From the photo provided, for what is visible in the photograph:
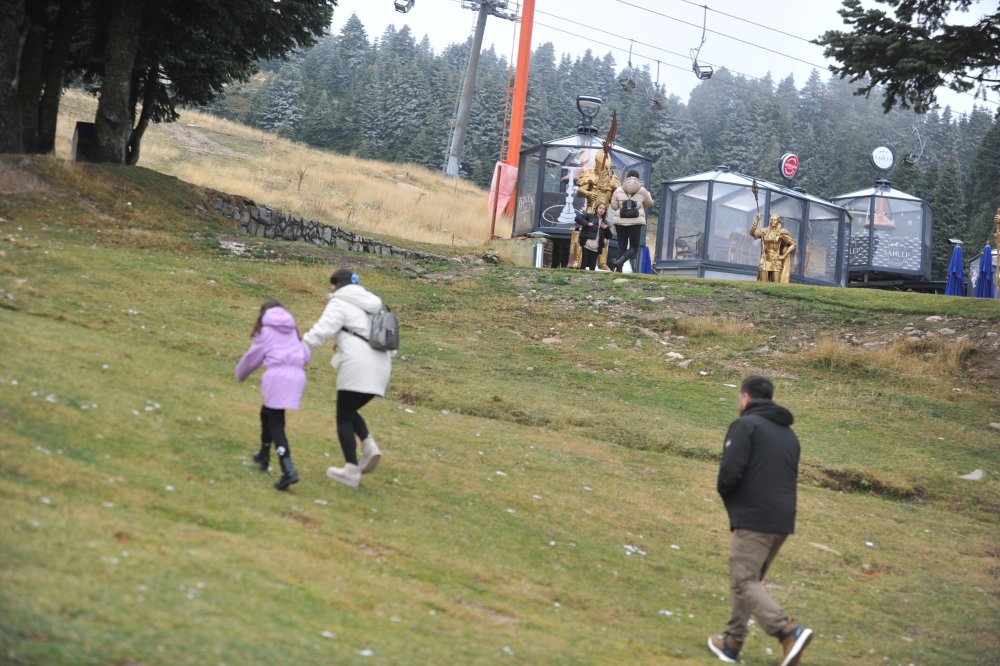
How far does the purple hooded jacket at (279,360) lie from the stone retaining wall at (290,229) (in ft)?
53.3

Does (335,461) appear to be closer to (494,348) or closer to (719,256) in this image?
(494,348)

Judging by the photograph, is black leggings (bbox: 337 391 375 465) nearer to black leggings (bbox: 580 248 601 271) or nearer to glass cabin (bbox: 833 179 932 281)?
black leggings (bbox: 580 248 601 271)

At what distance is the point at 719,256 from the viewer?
3331cm

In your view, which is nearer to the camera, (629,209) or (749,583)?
(749,583)

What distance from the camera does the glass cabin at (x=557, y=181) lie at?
3566 cm

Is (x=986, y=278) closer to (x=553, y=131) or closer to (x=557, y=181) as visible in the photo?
(x=557, y=181)

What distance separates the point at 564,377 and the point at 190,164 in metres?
36.7

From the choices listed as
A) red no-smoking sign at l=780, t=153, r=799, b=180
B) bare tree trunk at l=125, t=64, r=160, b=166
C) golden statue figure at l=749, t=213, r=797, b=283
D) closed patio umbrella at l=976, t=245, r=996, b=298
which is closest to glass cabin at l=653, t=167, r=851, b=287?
golden statue figure at l=749, t=213, r=797, b=283

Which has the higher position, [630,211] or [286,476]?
[630,211]

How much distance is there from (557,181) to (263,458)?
2792cm

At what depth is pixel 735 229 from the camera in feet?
110

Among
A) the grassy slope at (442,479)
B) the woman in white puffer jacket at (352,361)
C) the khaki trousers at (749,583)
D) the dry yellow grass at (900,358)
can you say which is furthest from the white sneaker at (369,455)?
the dry yellow grass at (900,358)

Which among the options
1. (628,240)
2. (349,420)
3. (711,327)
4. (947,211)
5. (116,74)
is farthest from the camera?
(947,211)

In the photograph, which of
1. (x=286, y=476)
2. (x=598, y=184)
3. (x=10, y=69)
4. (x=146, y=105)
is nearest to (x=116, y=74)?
(x=10, y=69)
